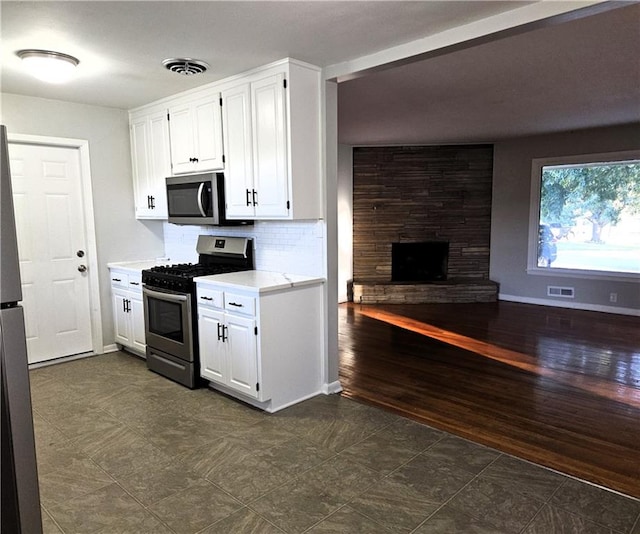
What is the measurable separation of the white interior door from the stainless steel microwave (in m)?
0.99

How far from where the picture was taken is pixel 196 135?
382 centimetres

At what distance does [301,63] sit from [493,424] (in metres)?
2.78

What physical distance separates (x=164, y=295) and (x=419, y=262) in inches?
188

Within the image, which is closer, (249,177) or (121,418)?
(121,418)

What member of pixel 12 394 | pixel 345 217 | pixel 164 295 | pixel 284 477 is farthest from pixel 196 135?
pixel 345 217

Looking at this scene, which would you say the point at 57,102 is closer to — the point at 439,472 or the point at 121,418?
the point at 121,418

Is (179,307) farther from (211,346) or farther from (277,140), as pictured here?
(277,140)

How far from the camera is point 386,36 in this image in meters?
2.63

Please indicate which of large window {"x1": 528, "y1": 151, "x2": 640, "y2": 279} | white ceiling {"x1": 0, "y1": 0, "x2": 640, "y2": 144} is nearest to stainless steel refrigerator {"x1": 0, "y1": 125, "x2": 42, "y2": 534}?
white ceiling {"x1": 0, "y1": 0, "x2": 640, "y2": 144}

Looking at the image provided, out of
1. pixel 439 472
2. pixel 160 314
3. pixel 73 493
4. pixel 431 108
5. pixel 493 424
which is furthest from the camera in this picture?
pixel 431 108

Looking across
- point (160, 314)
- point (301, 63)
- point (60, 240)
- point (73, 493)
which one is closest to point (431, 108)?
point (301, 63)

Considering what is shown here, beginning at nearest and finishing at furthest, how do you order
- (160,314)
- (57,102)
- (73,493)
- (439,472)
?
1. (73,493)
2. (439,472)
3. (160,314)
4. (57,102)

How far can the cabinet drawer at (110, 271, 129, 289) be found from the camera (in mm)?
4273

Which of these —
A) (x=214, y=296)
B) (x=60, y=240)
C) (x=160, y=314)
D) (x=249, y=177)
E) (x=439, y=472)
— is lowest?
(x=439, y=472)
